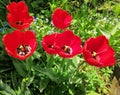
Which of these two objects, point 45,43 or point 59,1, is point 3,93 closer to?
point 45,43

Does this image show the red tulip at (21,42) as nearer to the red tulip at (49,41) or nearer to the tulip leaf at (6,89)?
the red tulip at (49,41)

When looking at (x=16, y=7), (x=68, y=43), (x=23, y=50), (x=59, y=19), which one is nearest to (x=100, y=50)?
(x=68, y=43)

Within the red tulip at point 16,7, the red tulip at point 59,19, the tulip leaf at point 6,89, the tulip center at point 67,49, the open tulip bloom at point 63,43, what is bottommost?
the tulip leaf at point 6,89

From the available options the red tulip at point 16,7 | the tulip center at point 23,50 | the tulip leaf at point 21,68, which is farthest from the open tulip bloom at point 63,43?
the tulip leaf at point 21,68

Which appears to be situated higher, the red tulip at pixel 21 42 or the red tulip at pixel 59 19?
the red tulip at pixel 59 19

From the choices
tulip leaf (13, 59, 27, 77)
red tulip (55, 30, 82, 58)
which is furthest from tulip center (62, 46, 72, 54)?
tulip leaf (13, 59, 27, 77)

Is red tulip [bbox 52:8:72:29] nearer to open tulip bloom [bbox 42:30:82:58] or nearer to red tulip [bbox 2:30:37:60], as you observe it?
open tulip bloom [bbox 42:30:82:58]

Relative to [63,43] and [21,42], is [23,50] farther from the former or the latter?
[63,43]
